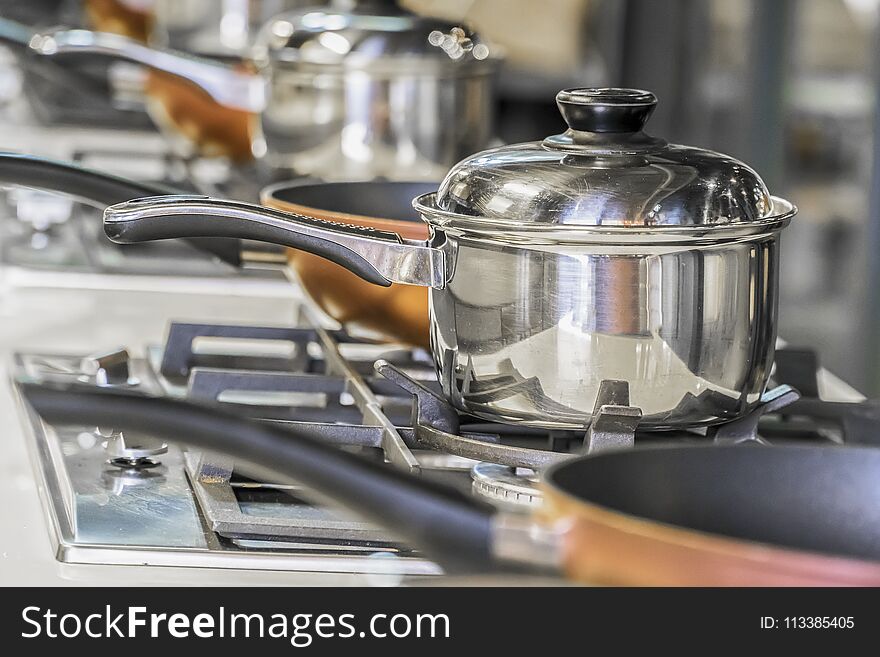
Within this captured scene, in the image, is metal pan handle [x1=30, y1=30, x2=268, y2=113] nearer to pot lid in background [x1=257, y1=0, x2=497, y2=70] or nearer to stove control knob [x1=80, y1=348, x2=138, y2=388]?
pot lid in background [x1=257, y1=0, x2=497, y2=70]

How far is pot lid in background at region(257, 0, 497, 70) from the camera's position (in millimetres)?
1202

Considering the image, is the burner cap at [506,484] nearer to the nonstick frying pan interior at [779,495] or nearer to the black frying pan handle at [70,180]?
the nonstick frying pan interior at [779,495]

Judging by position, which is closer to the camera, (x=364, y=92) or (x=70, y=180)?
(x=70, y=180)

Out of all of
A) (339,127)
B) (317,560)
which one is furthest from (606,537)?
(339,127)

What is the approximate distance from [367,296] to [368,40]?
48cm

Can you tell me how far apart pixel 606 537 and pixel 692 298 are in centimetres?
25

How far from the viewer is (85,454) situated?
690 mm

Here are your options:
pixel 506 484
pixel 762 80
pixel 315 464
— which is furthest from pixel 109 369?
pixel 762 80

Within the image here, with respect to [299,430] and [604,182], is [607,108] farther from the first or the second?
[299,430]

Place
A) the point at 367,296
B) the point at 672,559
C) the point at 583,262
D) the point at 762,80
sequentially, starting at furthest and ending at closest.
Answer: the point at 762,80, the point at 367,296, the point at 583,262, the point at 672,559

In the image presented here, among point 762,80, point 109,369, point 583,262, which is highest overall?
point 583,262

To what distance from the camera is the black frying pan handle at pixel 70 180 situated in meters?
0.77

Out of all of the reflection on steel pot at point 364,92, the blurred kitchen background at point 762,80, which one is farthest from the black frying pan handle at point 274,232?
the blurred kitchen background at point 762,80

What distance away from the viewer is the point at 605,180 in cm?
62
